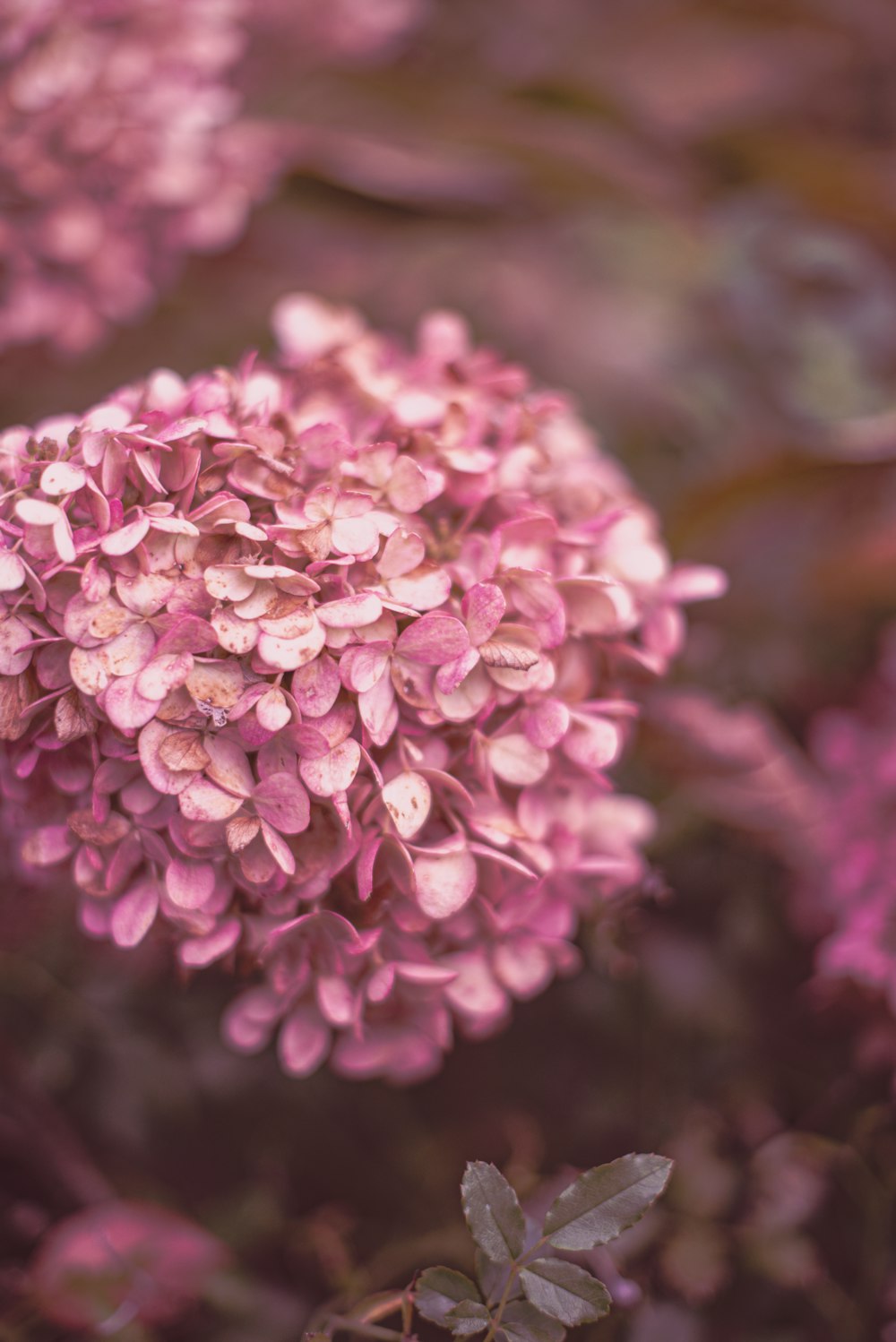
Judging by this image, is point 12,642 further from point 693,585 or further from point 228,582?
point 693,585

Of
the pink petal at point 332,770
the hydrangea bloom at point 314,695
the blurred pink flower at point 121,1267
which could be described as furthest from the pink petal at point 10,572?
the blurred pink flower at point 121,1267

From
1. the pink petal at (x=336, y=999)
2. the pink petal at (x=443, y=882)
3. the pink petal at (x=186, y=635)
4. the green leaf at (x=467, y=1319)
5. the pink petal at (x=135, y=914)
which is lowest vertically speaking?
the green leaf at (x=467, y=1319)

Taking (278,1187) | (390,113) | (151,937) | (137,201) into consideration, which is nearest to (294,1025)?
(151,937)

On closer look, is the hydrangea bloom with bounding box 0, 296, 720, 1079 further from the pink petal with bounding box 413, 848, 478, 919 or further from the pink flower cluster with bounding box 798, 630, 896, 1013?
the pink flower cluster with bounding box 798, 630, 896, 1013

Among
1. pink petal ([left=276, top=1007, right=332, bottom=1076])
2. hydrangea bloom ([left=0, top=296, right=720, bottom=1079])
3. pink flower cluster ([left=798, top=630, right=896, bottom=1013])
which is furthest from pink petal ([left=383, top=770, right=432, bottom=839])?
pink flower cluster ([left=798, top=630, right=896, bottom=1013])

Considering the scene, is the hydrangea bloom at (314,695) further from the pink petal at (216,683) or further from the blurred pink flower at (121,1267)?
the blurred pink flower at (121,1267)
